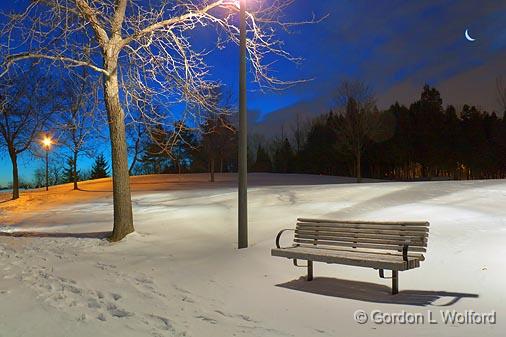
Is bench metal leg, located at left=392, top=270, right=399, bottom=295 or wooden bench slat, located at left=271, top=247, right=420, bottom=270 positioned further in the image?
bench metal leg, located at left=392, top=270, right=399, bottom=295

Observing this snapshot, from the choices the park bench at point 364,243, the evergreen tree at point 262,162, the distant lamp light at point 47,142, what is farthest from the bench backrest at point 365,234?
the evergreen tree at point 262,162

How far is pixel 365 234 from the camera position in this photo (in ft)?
25.2

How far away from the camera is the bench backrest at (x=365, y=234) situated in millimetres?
7027

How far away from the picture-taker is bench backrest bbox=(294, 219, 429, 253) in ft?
23.1

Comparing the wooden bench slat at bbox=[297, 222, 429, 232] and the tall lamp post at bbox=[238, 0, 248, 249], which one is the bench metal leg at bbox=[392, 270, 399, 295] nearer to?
the wooden bench slat at bbox=[297, 222, 429, 232]

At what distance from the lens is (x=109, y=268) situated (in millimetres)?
9094

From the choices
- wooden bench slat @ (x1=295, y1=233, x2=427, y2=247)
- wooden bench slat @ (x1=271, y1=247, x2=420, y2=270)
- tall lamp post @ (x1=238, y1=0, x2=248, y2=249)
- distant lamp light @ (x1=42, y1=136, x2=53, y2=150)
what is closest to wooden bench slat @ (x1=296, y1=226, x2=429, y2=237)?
wooden bench slat @ (x1=295, y1=233, x2=427, y2=247)

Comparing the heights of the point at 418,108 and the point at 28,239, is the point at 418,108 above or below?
above

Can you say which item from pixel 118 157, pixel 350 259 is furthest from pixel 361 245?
pixel 118 157

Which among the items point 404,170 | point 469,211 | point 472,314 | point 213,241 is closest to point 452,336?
point 472,314

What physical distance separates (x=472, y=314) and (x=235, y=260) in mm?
4860

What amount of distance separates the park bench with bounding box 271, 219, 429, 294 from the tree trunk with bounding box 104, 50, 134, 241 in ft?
20.2

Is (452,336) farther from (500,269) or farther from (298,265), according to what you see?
(298,265)

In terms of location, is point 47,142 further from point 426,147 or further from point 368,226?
point 426,147
